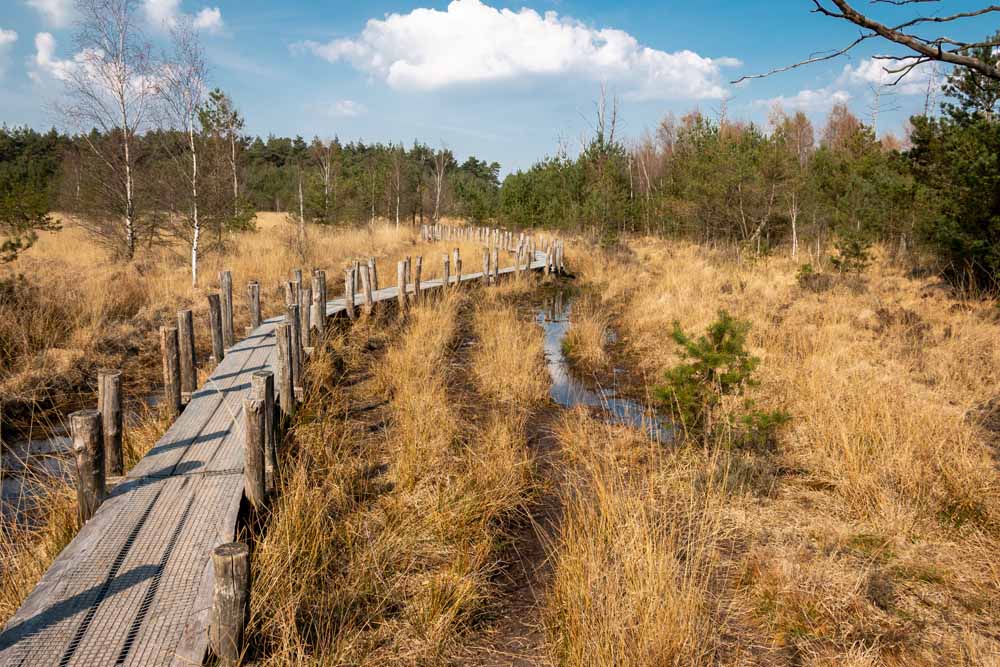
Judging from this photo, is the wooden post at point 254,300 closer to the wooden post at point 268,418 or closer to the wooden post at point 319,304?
the wooden post at point 319,304

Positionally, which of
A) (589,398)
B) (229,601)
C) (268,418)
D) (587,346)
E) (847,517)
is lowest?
(589,398)

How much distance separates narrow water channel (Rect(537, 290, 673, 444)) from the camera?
6578mm

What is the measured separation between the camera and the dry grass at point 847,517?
3.14m

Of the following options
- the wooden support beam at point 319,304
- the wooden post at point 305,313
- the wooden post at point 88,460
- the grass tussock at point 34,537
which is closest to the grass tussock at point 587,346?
the wooden support beam at point 319,304

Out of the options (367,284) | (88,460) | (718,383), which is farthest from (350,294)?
(88,460)

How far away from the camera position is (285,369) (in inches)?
218

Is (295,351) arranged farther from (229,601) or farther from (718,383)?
(718,383)

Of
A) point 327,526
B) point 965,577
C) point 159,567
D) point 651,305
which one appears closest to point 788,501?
point 965,577

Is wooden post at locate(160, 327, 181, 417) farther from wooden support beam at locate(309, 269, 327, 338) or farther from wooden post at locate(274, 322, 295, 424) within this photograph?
wooden support beam at locate(309, 269, 327, 338)

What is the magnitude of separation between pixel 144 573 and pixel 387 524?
1637 millimetres

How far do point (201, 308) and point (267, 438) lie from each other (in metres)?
7.94

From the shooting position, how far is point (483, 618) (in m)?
3.58

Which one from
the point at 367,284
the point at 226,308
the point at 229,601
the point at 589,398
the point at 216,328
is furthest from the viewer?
the point at 367,284

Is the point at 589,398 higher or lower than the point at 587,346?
Answer: lower
